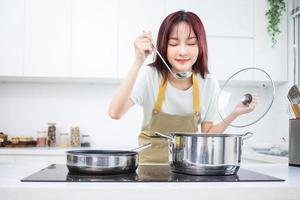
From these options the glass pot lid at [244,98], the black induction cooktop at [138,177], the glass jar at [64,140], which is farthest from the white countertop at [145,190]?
the glass jar at [64,140]

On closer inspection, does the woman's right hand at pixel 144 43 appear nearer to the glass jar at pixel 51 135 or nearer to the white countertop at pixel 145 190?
the white countertop at pixel 145 190

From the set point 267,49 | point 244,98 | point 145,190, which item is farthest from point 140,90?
point 267,49

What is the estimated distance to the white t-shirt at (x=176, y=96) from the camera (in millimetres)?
1515

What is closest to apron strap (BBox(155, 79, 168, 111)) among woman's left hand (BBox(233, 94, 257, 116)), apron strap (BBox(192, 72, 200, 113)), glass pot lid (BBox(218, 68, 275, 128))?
apron strap (BBox(192, 72, 200, 113))

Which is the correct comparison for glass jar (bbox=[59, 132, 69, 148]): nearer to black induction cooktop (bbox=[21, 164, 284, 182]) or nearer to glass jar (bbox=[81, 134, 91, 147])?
glass jar (bbox=[81, 134, 91, 147])

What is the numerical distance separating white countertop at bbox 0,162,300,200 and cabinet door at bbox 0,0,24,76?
2083 millimetres

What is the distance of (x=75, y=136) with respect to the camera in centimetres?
290

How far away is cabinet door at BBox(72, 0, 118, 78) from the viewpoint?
8.92 ft

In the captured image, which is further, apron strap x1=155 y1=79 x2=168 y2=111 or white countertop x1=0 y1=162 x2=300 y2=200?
apron strap x1=155 y1=79 x2=168 y2=111

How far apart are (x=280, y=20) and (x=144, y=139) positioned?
5.84 ft

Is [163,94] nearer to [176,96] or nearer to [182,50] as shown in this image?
[176,96]

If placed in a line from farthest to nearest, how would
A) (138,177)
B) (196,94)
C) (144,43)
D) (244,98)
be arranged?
(196,94)
(244,98)
(144,43)
(138,177)

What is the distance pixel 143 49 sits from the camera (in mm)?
1076

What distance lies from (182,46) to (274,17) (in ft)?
5.54
